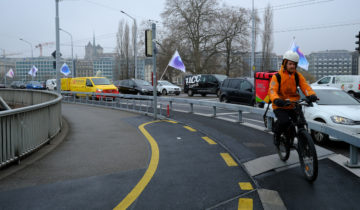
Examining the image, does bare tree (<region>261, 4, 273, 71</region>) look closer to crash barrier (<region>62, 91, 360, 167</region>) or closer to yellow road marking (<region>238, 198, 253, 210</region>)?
crash barrier (<region>62, 91, 360, 167</region>)

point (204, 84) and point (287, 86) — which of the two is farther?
point (204, 84)

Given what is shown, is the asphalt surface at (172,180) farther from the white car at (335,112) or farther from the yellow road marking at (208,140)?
the white car at (335,112)

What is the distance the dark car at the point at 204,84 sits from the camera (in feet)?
92.3

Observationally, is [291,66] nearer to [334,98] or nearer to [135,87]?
[334,98]

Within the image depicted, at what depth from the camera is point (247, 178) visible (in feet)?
14.8

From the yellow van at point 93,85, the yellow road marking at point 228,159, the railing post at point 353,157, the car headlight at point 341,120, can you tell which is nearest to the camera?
the railing post at point 353,157

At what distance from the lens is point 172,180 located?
4.52m

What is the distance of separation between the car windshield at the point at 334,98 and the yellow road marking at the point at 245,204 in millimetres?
4996

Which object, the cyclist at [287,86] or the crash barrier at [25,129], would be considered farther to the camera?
the crash barrier at [25,129]

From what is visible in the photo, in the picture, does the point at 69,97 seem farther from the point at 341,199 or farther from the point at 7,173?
the point at 341,199

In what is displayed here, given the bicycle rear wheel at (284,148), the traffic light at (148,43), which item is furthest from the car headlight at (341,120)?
Result: the traffic light at (148,43)

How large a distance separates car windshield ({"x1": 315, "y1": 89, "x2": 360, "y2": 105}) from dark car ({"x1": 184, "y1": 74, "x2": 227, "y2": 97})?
19178 mm

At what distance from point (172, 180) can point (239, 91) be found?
487 inches

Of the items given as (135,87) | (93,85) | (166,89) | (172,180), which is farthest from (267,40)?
(172,180)
